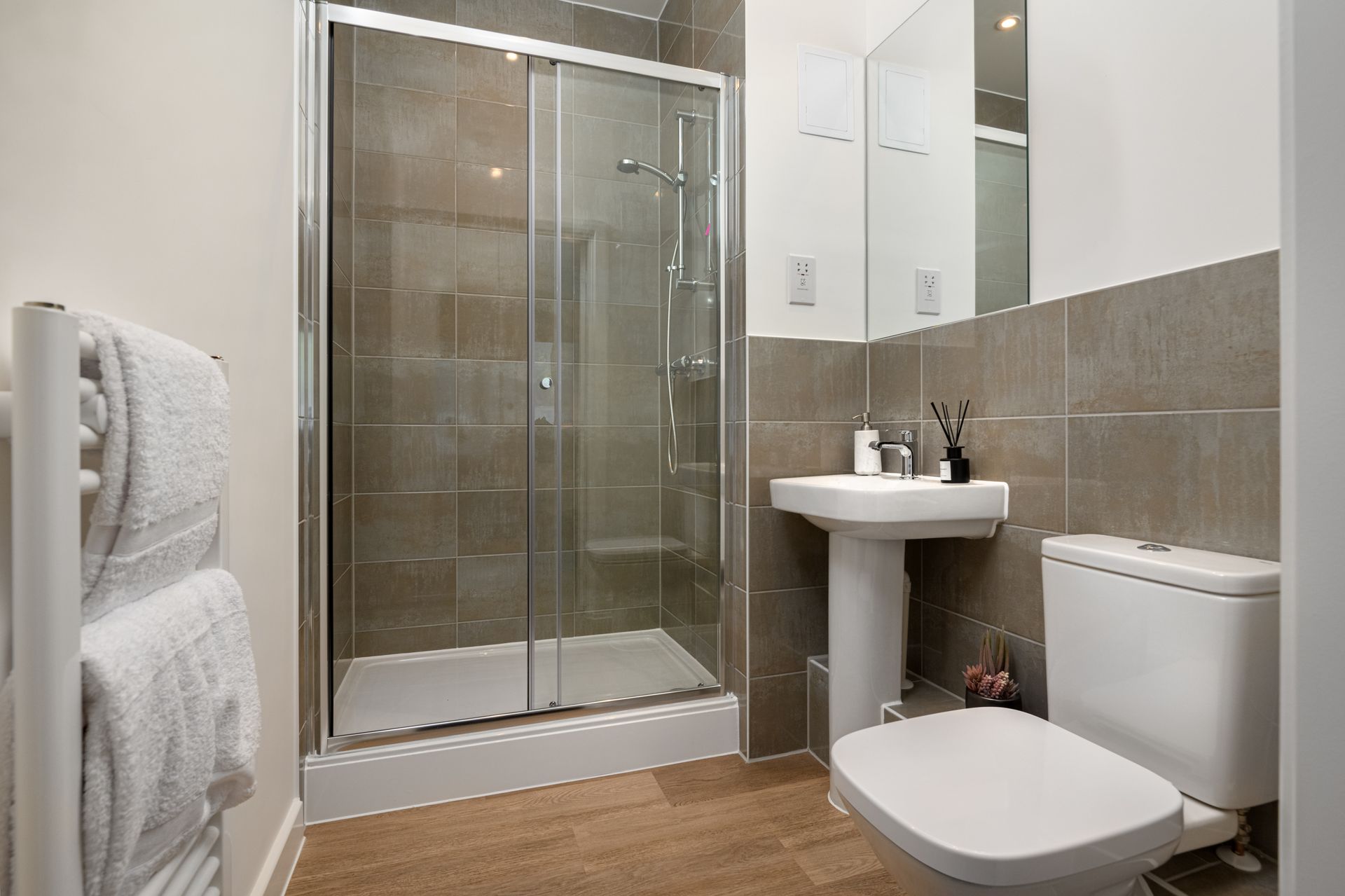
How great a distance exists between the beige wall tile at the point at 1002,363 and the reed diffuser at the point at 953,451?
25 millimetres

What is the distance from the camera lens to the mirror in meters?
1.60

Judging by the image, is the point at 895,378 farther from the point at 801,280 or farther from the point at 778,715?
the point at 778,715

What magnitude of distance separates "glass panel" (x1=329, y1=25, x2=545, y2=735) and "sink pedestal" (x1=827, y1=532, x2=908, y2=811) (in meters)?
0.93

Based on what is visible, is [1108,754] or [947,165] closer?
[1108,754]

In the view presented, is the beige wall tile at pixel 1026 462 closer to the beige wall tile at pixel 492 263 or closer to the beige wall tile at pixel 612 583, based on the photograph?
the beige wall tile at pixel 612 583

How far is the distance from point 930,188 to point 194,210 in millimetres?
1782

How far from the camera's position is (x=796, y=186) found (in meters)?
1.96

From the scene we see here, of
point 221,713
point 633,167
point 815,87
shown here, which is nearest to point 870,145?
point 815,87

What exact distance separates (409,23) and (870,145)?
4.60 ft

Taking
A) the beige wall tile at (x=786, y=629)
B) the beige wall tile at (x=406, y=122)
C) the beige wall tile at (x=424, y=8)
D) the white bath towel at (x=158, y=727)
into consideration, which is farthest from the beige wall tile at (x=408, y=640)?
the beige wall tile at (x=424, y=8)

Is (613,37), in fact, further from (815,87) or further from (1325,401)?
(1325,401)

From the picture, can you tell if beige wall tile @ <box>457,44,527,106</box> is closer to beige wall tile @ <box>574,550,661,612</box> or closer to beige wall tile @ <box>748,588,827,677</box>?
beige wall tile @ <box>574,550,661,612</box>

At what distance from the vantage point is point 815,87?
78.0 inches

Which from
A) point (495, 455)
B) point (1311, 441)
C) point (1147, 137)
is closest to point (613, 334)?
point (495, 455)
